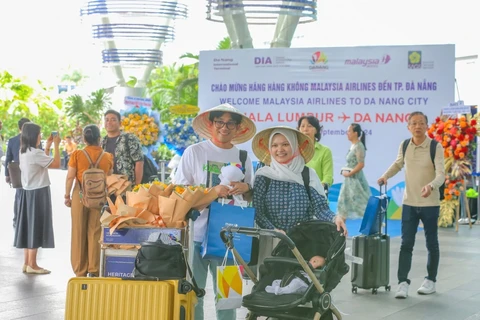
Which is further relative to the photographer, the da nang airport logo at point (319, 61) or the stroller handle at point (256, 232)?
the da nang airport logo at point (319, 61)

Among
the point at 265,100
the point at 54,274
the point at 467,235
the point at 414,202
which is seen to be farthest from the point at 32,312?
the point at 467,235

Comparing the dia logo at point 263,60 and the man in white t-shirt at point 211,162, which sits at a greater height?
the dia logo at point 263,60

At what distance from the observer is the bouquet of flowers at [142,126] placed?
1358 centimetres

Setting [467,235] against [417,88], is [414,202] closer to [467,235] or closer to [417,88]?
[417,88]

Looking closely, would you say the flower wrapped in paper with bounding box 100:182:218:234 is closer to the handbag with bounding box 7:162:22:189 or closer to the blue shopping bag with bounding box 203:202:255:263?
the blue shopping bag with bounding box 203:202:255:263

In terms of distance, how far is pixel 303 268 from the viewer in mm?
5195

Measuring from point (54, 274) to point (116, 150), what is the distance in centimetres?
147

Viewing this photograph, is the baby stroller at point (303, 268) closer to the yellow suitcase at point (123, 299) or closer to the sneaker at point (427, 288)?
the yellow suitcase at point (123, 299)

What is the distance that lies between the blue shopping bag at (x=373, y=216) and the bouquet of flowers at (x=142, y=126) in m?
5.80

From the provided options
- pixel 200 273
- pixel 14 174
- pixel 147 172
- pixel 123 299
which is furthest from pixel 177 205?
pixel 14 174

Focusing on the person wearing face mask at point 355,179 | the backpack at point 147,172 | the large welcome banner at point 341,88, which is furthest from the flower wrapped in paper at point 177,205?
the large welcome banner at point 341,88

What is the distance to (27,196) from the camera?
942cm

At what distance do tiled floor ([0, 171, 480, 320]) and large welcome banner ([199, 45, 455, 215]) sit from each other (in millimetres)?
2064

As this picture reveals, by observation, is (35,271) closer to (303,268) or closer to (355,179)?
(303,268)
